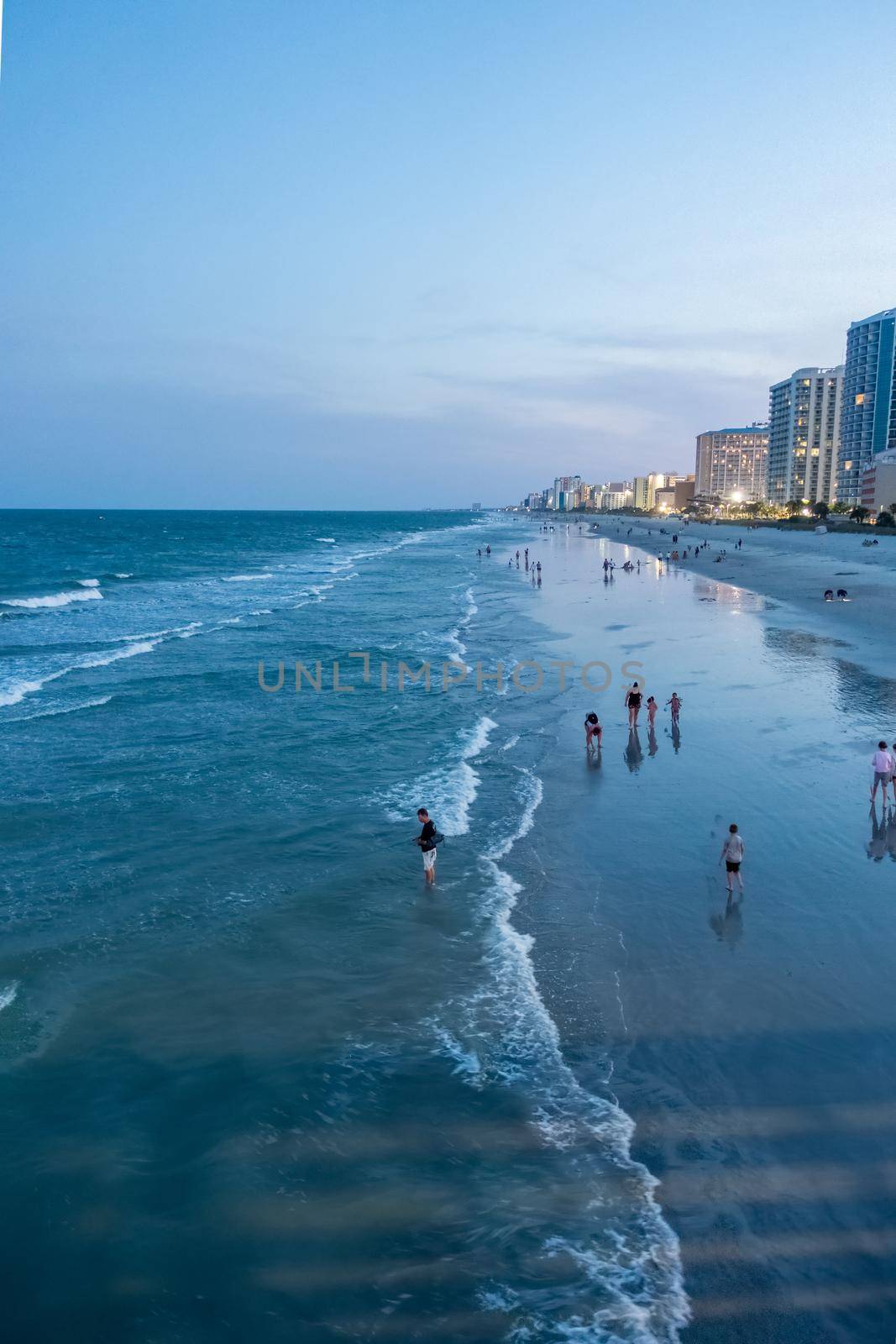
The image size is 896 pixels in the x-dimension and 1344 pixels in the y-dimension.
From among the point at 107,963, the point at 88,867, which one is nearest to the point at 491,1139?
the point at 107,963

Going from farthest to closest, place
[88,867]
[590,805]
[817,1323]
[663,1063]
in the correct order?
[590,805] → [88,867] → [663,1063] → [817,1323]

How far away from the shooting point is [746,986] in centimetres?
902

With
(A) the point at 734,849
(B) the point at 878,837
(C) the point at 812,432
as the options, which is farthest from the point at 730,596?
(C) the point at 812,432

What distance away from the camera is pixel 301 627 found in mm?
39031

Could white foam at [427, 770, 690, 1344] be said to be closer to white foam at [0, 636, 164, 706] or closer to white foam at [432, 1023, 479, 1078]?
white foam at [432, 1023, 479, 1078]

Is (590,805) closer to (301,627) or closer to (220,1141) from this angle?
(220,1141)

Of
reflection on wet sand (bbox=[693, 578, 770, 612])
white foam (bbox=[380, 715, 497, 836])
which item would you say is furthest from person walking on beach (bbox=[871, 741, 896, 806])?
reflection on wet sand (bbox=[693, 578, 770, 612])

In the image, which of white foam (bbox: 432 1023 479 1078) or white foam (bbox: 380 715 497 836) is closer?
white foam (bbox: 432 1023 479 1078)

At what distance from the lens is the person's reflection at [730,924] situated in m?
10.1

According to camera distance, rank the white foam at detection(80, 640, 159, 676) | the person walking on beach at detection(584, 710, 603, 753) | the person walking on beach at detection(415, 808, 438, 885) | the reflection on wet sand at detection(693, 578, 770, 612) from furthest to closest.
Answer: the reflection on wet sand at detection(693, 578, 770, 612) < the white foam at detection(80, 640, 159, 676) < the person walking on beach at detection(584, 710, 603, 753) < the person walking on beach at detection(415, 808, 438, 885)

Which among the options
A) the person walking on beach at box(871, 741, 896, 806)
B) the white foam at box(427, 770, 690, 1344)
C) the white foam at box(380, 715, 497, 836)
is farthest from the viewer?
the white foam at box(380, 715, 497, 836)

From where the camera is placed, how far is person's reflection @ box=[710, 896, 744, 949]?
33.0 feet

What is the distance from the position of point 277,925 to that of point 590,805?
258 inches

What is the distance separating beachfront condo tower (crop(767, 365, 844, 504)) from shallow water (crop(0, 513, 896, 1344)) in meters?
187
